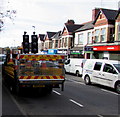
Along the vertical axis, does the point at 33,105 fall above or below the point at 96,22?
below

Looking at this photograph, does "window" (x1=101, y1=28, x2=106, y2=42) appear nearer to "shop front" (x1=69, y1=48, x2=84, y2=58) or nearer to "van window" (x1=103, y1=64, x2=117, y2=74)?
"shop front" (x1=69, y1=48, x2=84, y2=58)

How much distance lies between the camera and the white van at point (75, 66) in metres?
19.8

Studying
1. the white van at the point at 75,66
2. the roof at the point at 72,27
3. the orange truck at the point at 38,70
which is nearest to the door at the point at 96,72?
the orange truck at the point at 38,70

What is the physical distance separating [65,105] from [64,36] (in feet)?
108

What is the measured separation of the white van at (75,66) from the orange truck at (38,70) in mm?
10315

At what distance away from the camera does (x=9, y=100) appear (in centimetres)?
871

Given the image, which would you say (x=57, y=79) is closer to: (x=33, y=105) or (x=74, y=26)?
(x=33, y=105)

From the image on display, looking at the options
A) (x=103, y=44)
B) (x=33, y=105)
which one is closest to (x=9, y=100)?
(x=33, y=105)

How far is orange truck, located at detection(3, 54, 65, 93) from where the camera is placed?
28.4 feet

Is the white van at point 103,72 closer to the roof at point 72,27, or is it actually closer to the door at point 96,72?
the door at point 96,72

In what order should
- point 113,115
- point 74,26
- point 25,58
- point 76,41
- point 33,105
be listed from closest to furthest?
point 113,115 → point 33,105 → point 25,58 → point 76,41 → point 74,26

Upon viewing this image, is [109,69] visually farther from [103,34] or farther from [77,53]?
[77,53]

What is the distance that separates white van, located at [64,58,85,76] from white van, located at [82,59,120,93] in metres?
4.95

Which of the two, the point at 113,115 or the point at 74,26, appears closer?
the point at 113,115
